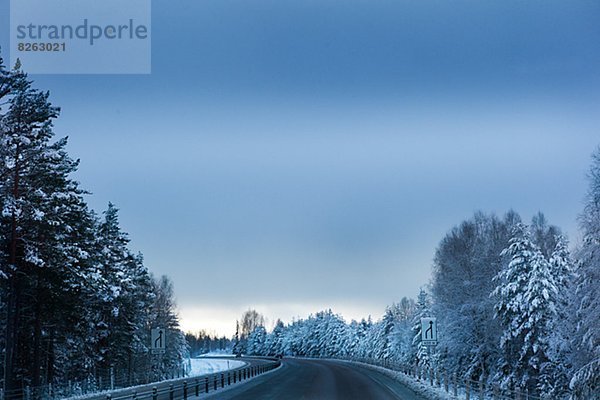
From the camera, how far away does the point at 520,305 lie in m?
39.7

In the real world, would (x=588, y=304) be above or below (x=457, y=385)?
above

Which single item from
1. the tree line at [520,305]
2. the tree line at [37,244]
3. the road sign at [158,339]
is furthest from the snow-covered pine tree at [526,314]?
the tree line at [37,244]

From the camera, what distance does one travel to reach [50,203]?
106 ft

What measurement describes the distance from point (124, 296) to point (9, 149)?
24.3 metres

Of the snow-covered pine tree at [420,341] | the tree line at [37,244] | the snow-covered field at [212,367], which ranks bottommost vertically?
the snow-covered field at [212,367]

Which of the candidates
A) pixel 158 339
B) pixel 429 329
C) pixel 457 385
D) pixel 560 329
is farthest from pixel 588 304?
pixel 158 339

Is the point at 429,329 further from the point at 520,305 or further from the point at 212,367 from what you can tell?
the point at 212,367

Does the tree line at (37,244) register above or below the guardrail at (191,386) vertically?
above

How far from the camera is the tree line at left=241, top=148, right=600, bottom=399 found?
2591 centimetres

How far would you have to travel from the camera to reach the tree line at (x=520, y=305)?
85.0ft

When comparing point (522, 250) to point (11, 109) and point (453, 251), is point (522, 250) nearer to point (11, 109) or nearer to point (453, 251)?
point (453, 251)

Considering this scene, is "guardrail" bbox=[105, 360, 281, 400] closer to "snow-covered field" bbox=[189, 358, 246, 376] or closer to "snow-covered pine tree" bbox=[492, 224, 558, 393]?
"snow-covered field" bbox=[189, 358, 246, 376]

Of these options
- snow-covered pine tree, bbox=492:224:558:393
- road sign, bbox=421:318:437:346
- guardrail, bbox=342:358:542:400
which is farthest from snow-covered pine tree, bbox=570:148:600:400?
snow-covered pine tree, bbox=492:224:558:393

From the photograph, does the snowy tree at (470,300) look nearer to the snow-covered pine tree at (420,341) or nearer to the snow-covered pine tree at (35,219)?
the snow-covered pine tree at (420,341)
